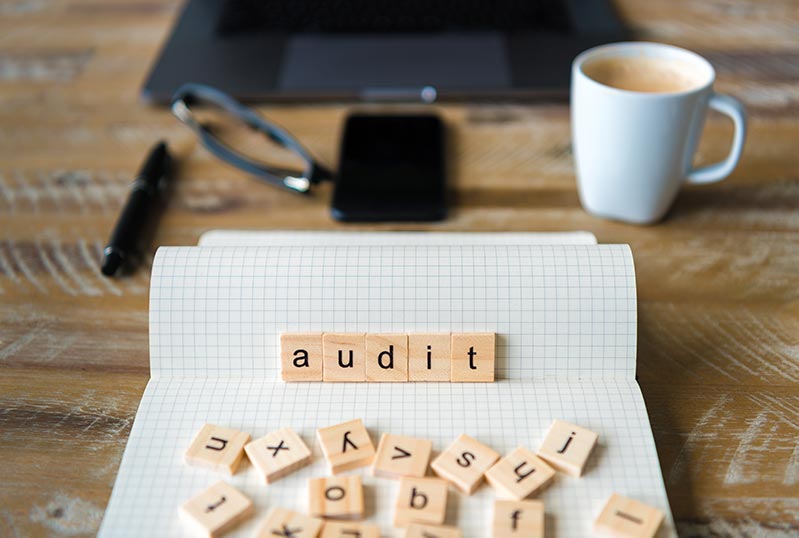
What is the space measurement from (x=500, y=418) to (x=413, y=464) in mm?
71

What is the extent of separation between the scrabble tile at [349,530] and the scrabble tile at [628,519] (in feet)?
0.40

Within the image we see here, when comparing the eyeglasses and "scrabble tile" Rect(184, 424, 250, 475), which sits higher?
"scrabble tile" Rect(184, 424, 250, 475)

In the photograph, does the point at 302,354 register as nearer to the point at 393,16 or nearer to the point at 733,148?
the point at 733,148

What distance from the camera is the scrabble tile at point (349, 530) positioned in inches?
17.2

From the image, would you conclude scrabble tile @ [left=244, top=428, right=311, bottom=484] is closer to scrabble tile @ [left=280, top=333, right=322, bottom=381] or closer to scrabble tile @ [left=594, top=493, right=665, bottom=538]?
scrabble tile @ [left=280, top=333, right=322, bottom=381]

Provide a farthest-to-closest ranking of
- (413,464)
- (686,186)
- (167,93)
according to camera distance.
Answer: (167,93), (686,186), (413,464)

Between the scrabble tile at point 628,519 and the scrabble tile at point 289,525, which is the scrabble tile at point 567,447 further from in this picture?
the scrabble tile at point 289,525

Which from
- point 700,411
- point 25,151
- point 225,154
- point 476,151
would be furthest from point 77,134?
point 700,411

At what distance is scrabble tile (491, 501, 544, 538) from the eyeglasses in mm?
414

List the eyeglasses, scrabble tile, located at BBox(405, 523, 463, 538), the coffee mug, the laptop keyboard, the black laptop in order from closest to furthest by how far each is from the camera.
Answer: scrabble tile, located at BBox(405, 523, 463, 538) < the coffee mug < the eyeglasses < the black laptop < the laptop keyboard

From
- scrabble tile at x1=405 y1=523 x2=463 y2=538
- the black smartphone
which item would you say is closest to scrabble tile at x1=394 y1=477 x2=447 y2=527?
scrabble tile at x1=405 y1=523 x2=463 y2=538

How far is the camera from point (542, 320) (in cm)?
55

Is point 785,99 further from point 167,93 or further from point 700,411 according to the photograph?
point 167,93

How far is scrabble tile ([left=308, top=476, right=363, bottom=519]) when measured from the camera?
0.45 m
